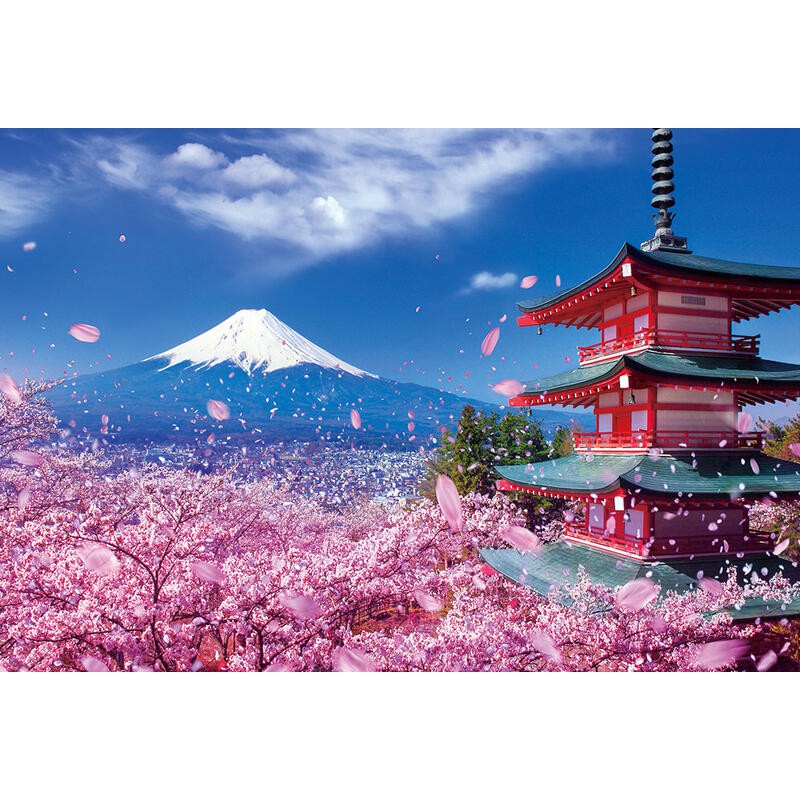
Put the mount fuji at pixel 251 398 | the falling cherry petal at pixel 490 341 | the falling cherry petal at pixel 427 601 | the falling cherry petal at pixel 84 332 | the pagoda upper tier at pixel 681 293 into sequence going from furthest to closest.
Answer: the mount fuji at pixel 251 398 < the falling cherry petal at pixel 490 341 < the falling cherry petal at pixel 427 601 < the falling cherry petal at pixel 84 332 < the pagoda upper tier at pixel 681 293

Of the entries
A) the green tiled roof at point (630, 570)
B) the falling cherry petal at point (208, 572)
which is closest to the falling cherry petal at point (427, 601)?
the green tiled roof at point (630, 570)

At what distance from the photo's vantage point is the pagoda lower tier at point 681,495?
11.7ft

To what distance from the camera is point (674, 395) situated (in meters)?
3.95

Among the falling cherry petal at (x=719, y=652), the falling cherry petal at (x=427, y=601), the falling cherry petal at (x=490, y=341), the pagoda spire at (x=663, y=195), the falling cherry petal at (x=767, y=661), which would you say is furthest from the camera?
the falling cherry petal at (x=490, y=341)

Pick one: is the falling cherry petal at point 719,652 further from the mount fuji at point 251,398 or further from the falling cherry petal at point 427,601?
the mount fuji at point 251,398

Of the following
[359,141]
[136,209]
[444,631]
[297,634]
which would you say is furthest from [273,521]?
[359,141]

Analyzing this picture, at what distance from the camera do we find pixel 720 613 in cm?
343

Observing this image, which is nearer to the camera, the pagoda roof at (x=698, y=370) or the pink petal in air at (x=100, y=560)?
the pagoda roof at (x=698, y=370)

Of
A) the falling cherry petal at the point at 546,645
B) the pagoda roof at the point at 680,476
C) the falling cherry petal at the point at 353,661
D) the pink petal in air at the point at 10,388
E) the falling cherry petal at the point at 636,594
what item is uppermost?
the pink petal in air at the point at 10,388

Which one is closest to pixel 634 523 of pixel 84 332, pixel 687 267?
pixel 687 267

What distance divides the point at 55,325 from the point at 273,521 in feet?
10.3

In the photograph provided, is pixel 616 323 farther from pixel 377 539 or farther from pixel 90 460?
pixel 90 460

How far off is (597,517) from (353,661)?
92.4 inches

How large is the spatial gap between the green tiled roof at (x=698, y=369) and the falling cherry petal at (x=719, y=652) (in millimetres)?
1814
